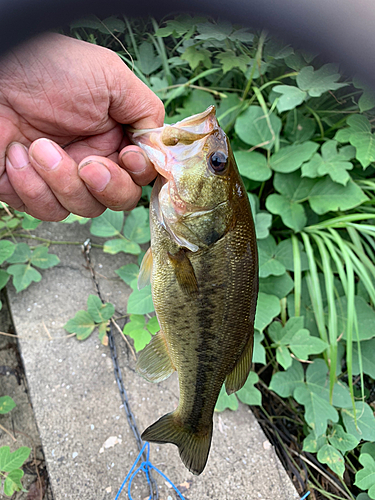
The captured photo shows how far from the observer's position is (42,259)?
87.4 inches

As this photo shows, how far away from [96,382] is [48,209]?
1207 mm

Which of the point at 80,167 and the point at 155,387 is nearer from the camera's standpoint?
the point at 80,167

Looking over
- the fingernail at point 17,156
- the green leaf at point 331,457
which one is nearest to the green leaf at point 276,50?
the fingernail at point 17,156

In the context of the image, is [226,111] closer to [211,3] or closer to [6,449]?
[211,3]

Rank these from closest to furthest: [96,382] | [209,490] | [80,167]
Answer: [80,167], [209,490], [96,382]

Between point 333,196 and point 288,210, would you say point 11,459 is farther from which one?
point 333,196

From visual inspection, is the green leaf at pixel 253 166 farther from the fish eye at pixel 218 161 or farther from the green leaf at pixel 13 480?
the green leaf at pixel 13 480

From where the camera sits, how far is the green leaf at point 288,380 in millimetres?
2068

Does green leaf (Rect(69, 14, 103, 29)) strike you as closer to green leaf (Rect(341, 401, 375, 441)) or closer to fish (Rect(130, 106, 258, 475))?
fish (Rect(130, 106, 258, 475))

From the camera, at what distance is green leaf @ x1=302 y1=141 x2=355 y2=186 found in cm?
213

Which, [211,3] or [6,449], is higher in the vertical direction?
[211,3]

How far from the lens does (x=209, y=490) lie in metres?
1.80

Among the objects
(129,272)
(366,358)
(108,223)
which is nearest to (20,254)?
(108,223)

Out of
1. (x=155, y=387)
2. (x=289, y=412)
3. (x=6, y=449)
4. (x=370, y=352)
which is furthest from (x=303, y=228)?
(x=6, y=449)
